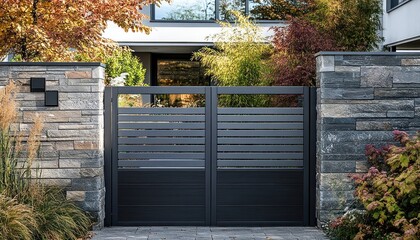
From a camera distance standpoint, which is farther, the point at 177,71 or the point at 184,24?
the point at 177,71

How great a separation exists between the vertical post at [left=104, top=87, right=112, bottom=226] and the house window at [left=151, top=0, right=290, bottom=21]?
9.94 meters

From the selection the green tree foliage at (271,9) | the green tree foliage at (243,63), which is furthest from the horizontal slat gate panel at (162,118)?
the green tree foliage at (271,9)

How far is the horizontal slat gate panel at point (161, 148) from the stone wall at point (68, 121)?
44cm

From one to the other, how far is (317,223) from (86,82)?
320 centimetres

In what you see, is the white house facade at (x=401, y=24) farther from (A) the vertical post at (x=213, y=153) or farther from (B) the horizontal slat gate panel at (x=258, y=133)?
(A) the vertical post at (x=213, y=153)

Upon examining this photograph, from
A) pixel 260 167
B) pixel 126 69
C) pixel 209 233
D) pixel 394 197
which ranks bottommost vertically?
pixel 209 233

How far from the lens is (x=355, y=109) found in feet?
26.6

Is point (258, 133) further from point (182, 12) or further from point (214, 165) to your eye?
point (182, 12)

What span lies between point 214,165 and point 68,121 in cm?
181

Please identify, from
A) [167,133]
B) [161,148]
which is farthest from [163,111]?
[161,148]

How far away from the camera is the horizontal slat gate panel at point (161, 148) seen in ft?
27.7


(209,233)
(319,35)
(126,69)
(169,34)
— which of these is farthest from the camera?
(169,34)

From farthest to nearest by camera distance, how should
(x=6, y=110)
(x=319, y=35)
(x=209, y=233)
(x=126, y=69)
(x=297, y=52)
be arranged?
(x=126, y=69), (x=319, y=35), (x=297, y=52), (x=209, y=233), (x=6, y=110)

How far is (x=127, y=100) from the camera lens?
13664 mm
